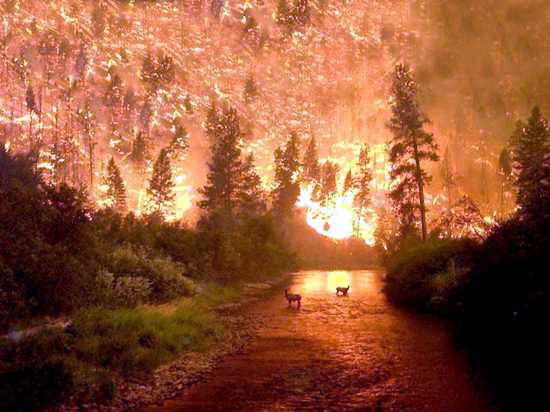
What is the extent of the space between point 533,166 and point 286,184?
9014cm

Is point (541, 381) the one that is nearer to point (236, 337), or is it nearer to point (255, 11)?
point (236, 337)

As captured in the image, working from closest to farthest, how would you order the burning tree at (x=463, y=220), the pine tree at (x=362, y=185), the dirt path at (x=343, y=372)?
the dirt path at (x=343, y=372) < the burning tree at (x=463, y=220) < the pine tree at (x=362, y=185)

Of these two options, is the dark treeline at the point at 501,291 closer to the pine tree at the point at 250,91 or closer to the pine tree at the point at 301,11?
the pine tree at the point at 250,91

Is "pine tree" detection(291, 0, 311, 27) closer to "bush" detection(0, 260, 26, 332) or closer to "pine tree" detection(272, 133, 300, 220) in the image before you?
"pine tree" detection(272, 133, 300, 220)

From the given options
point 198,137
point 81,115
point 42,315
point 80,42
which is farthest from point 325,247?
point 42,315

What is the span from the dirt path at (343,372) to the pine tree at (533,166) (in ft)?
23.0

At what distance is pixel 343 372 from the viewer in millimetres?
14250

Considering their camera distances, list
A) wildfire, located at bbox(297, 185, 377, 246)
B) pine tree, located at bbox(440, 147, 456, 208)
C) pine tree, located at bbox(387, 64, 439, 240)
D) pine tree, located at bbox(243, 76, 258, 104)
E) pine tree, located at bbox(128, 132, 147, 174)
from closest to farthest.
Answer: pine tree, located at bbox(387, 64, 439, 240) → pine tree, located at bbox(128, 132, 147, 174) → wildfire, located at bbox(297, 185, 377, 246) → pine tree, located at bbox(440, 147, 456, 208) → pine tree, located at bbox(243, 76, 258, 104)

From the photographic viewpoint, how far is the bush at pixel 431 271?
26.7 metres

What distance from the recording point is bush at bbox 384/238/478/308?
26.7 metres

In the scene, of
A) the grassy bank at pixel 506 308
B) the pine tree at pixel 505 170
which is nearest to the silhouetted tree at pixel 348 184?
the pine tree at pixel 505 170

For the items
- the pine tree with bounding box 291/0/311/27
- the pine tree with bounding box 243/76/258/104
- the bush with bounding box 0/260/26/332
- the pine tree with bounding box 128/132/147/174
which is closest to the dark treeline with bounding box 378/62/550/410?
the bush with bounding box 0/260/26/332

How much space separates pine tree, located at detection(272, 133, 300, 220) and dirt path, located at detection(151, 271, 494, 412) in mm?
83521

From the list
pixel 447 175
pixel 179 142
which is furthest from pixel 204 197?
pixel 447 175
